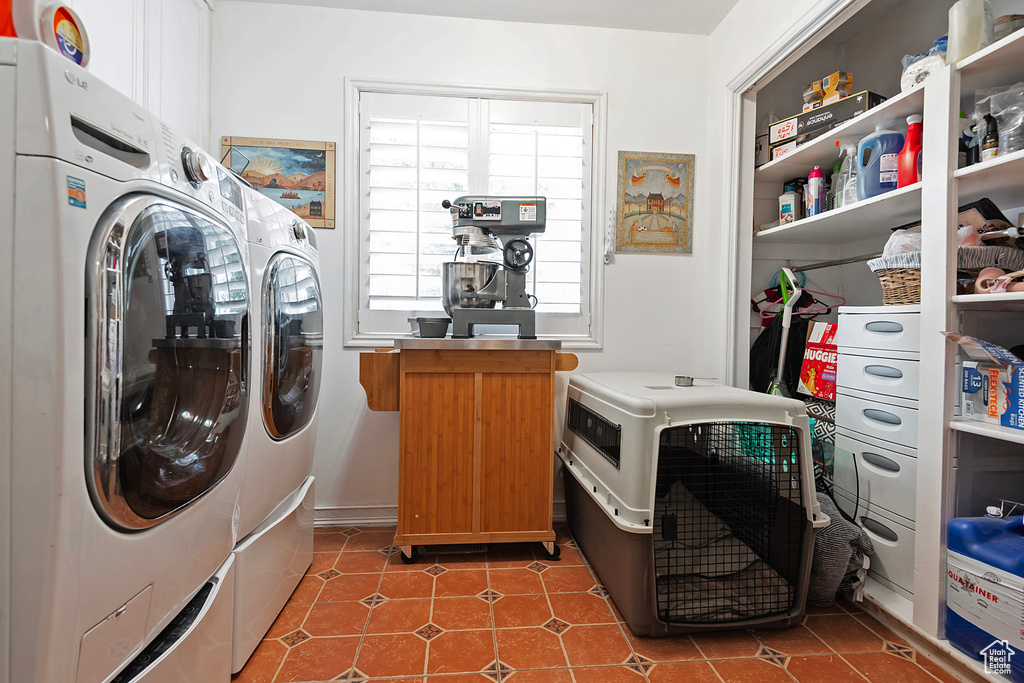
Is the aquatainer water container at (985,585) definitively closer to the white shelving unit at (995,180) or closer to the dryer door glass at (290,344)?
the white shelving unit at (995,180)

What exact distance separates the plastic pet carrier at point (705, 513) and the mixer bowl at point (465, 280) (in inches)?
28.6

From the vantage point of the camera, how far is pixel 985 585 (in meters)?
1.34

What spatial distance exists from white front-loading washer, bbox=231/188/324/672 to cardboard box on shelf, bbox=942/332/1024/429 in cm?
199

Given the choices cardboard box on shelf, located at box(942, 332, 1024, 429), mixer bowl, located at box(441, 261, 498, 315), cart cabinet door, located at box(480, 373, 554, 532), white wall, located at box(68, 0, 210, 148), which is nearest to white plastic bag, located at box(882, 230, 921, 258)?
cardboard box on shelf, located at box(942, 332, 1024, 429)

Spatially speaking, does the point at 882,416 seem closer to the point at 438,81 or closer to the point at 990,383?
the point at 990,383

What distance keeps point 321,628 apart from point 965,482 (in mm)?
2059

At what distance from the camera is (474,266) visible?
2107 mm

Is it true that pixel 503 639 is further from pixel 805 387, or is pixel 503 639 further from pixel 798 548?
pixel 805 387

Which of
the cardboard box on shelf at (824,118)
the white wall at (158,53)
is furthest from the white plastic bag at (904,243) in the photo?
the white wall at (158,53)

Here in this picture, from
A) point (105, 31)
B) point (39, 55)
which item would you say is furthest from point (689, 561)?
point (105, 31)

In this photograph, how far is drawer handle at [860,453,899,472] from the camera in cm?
171

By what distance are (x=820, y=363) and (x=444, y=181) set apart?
1967mm

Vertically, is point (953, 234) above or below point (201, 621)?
above

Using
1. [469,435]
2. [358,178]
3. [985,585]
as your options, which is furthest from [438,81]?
[985,585]
